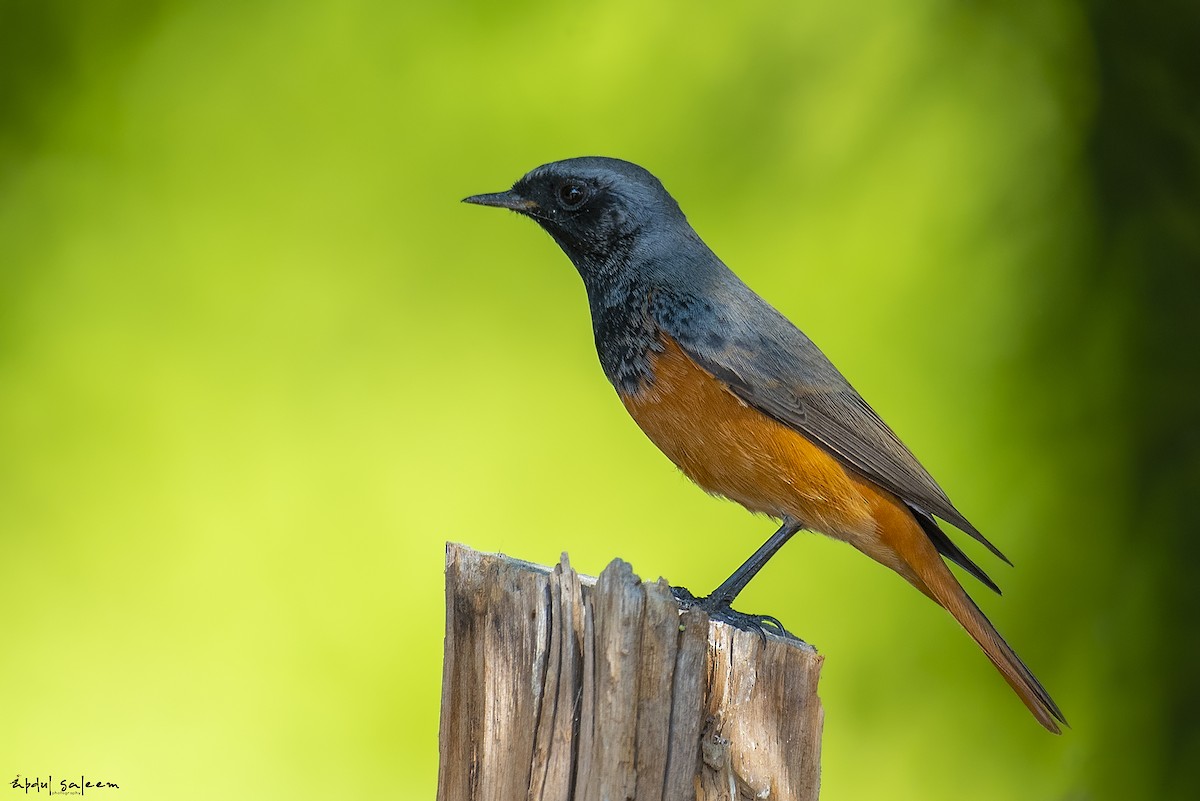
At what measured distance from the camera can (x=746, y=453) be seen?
3.77m

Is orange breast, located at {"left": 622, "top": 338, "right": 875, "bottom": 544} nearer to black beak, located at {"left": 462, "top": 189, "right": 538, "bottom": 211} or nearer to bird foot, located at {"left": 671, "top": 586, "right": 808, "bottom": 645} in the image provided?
bird foot, located at {"left": 671, "top": 586, "right": 808, "bottom": 645}

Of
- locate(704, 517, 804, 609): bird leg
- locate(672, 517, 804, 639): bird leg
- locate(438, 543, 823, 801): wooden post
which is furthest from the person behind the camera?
locate(704, 517, 804, 609): bird leg

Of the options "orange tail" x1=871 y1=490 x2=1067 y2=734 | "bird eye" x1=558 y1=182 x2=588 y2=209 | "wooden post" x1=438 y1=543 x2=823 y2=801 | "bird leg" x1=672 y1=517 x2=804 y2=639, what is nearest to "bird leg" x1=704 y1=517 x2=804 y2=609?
"bird leg" x1=672 y1=517 x2=804 y2=639

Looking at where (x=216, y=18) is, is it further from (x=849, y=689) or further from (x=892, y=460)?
(x=849, y=689)

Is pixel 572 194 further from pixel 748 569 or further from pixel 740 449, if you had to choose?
pixel 748 569

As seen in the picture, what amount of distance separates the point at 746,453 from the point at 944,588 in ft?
2.82

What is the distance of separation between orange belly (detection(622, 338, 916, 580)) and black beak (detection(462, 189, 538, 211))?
75cm

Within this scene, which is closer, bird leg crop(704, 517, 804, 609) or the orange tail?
the orange tail

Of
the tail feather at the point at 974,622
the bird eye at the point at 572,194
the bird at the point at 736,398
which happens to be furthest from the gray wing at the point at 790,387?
the bird eye at the point at 572,194

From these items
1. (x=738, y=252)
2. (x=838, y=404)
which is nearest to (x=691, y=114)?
(x=738, y=252)

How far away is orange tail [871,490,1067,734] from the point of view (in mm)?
3828

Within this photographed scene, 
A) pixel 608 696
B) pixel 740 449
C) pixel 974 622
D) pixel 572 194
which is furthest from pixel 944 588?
pixel 572 194

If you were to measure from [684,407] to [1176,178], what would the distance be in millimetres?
3265

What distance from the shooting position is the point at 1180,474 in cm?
565
